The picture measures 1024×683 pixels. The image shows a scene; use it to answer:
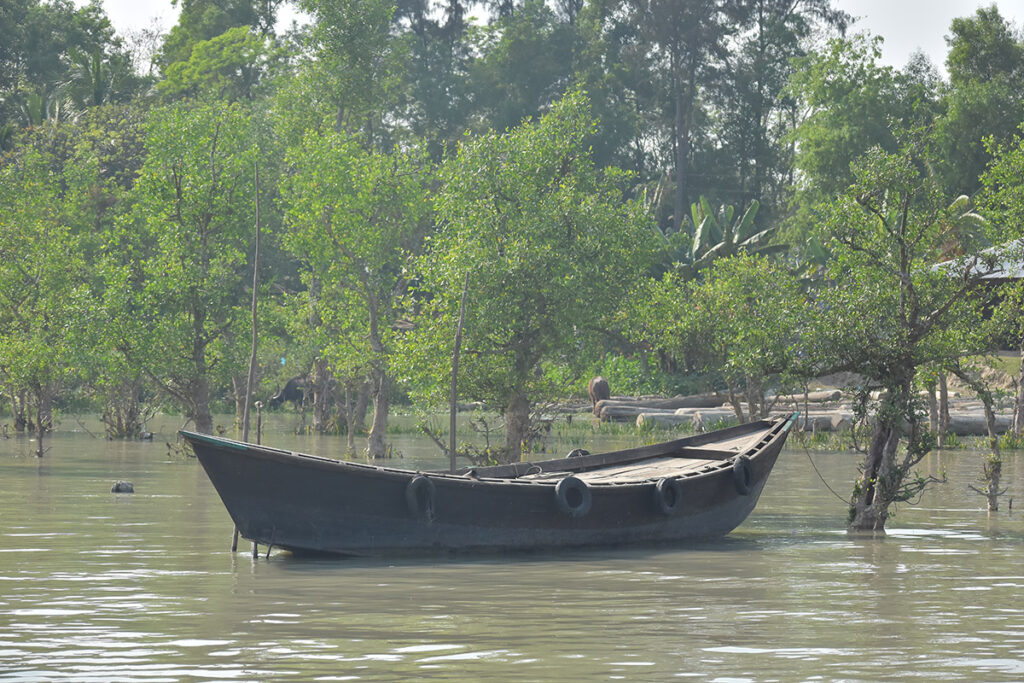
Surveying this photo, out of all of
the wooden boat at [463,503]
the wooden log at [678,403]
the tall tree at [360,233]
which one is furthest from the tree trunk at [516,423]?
the wooden log at [678,403]

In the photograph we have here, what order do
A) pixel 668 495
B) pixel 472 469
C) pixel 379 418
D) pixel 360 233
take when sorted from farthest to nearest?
pixel 360 233 < pixel 379 418 < pixel 472 469 < pixel 668 495

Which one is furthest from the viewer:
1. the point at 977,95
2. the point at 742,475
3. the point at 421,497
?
the point at 977,95

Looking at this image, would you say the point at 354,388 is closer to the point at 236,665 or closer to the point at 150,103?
the point at 150,103

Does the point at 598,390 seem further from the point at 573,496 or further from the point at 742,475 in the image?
the point at 573,496

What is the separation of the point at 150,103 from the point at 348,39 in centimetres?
1858

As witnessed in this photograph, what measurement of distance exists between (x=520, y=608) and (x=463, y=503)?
3351mm

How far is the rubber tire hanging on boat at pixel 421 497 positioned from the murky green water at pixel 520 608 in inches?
22.6

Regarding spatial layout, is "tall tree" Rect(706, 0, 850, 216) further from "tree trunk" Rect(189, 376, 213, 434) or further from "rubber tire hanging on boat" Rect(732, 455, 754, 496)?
"rubber tire hanging on boat" Rect(732, 455, 754, 496)

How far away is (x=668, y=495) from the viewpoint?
1770 cm

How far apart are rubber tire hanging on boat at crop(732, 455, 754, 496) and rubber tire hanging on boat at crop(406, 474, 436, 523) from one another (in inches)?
193

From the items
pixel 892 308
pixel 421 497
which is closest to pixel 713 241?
pixel 892 308

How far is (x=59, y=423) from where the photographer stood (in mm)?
50375

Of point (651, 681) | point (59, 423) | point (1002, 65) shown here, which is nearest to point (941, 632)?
point (651, 681)

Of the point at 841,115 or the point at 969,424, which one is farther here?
the point at 841,115
